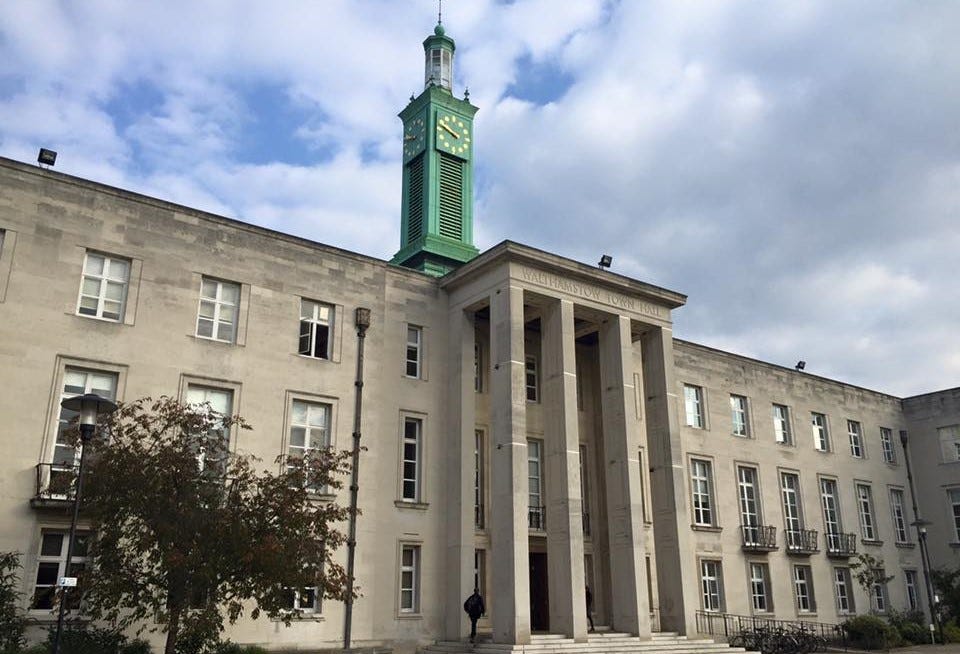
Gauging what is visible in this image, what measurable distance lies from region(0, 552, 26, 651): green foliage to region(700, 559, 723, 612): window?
854 inches

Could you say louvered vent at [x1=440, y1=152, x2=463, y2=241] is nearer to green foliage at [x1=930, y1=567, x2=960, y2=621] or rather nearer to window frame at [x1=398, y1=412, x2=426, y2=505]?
window frame at [x1=398, y1=412, x2=426, y2=505]

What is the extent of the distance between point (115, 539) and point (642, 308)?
17.9m

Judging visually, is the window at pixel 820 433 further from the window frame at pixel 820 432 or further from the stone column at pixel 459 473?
the stone column at pixel 459 473

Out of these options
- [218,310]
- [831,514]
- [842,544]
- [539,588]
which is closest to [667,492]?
[539,588]

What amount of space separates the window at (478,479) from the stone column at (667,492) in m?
5.58

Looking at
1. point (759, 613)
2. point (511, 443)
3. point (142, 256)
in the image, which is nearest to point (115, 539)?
point (142, 256)

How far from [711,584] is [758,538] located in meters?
3.10

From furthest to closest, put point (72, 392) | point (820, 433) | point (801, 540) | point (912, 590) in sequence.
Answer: point (820, 433) < point (912, 590) < point (801, 540) < point (72, 392)

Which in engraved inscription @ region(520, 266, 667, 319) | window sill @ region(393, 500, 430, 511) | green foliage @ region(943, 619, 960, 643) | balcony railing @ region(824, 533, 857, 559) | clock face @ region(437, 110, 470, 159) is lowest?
green foliage @ region(943, 619, 960, 643)

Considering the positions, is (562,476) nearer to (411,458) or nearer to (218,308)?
(411,458)

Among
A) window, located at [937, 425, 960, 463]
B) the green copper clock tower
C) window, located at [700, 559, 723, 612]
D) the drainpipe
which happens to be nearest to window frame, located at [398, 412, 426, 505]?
the drainpipe

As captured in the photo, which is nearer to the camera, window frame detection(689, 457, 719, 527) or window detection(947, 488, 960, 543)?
window frame detection(689, 457, 719, 527)

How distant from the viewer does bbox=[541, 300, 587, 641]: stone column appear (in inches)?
904

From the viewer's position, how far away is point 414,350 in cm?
2600
